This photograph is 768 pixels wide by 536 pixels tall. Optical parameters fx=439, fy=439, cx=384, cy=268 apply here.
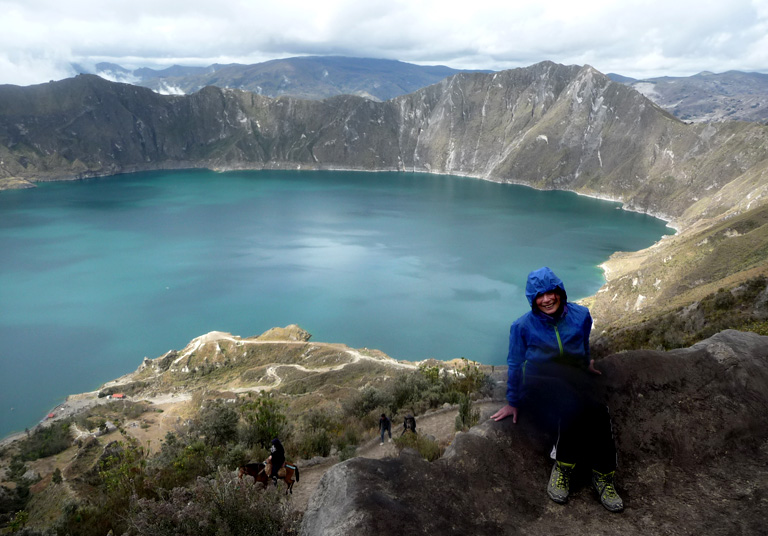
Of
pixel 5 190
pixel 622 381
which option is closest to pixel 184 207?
pixel 5 190

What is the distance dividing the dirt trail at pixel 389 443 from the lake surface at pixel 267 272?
31.7 metres

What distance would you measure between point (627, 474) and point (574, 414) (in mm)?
1040

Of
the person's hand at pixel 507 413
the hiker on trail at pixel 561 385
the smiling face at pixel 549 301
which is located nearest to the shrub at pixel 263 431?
the person's hand at pixel 507 413

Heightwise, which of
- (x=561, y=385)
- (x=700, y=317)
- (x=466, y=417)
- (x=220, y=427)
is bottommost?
(x=220, y=427)

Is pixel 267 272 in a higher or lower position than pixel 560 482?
lower

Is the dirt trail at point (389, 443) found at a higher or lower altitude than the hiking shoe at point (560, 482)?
lower

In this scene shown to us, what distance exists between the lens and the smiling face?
16.9 feet

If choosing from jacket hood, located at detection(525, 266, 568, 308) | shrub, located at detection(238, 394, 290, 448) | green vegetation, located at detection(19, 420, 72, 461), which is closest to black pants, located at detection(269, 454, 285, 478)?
shrub, located at detection(238, 394, 290, 448)

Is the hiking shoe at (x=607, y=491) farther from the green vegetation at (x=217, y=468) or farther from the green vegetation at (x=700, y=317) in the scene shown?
the green vegetation at (x=700, y=317)

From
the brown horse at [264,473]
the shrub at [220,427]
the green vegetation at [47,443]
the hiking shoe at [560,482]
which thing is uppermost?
the hiking shoe at [560,482]

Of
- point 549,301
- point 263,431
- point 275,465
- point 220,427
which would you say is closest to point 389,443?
point 263,431

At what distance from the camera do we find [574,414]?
5.00 m

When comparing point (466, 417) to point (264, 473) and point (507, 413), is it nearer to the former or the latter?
point (507, 413)

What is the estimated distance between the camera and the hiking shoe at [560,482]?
477cm
